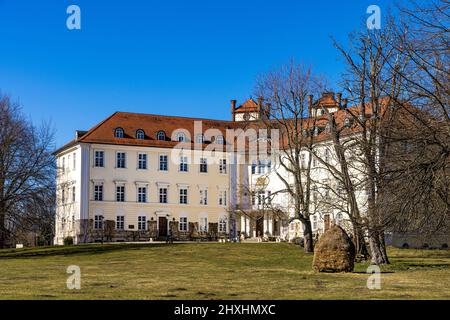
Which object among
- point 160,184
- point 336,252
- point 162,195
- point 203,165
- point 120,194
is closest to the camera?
point 336,252

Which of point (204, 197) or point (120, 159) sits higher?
point (120, 159)

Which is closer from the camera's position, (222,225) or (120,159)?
(120,159)

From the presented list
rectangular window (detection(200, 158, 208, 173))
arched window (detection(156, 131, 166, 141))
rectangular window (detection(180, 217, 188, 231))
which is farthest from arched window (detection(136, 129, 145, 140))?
rectangular window (detection(180, 217, 188, 231))

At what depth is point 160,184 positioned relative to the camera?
70000mm

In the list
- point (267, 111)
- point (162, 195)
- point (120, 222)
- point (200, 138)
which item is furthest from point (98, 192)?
point (267, 111)

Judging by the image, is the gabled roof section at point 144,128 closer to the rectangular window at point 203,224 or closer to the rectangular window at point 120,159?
the rectangular window at point 120,159

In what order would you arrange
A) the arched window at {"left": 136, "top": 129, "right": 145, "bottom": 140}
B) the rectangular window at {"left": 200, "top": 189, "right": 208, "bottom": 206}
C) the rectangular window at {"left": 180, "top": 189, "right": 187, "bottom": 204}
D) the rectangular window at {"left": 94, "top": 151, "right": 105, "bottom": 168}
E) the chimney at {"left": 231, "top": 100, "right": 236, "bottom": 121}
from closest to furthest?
the rectangular window at {"left": 94, "top": 151, "right": 105, "bottom": 168}
the arched window at {"left": 136, "top": 129, "right": 145, "bottom": 140}
the rectangular window at {"left": 180, "top": 189, "right": 187, "bottom": 204}
the rectangular window at {"left": 200, "top": 189, "right": 208, "bottom": 206}
the chimney at {"left": 231, "top": 100, "right": 236, "bottom": 121}

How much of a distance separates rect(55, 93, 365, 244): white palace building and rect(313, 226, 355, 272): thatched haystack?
3618 cm

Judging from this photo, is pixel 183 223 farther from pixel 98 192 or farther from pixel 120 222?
pixel 98 192

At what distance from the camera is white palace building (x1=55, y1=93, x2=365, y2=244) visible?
66750 millimetres

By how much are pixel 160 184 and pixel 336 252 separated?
43.9 m

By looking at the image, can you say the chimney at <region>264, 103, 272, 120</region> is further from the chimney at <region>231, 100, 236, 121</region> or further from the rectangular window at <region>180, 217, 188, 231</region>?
the chimney at <region>231, 100, 236, 121</region>
